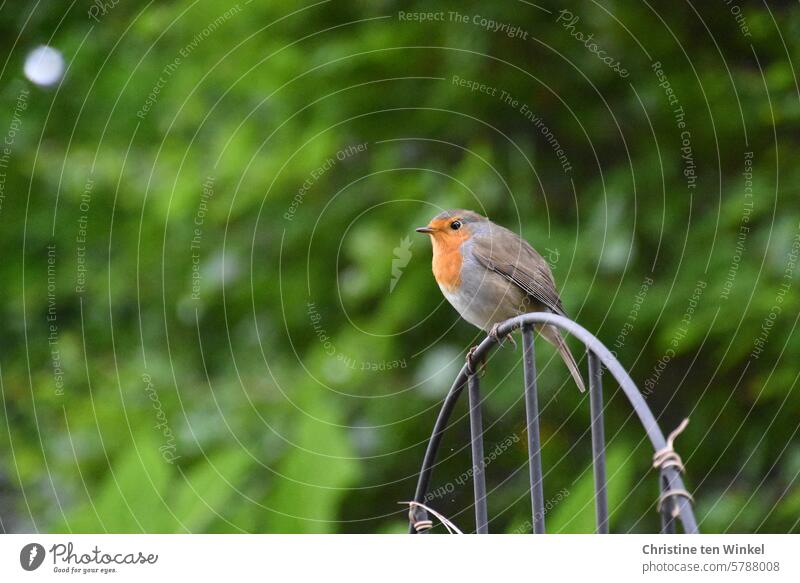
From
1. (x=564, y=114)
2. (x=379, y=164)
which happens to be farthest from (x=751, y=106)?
(x=379, y=164)

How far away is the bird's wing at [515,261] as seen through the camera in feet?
8.98

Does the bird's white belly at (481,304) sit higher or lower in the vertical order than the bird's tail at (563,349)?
higher

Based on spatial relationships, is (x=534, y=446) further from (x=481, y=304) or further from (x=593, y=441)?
(x=481, y=304)

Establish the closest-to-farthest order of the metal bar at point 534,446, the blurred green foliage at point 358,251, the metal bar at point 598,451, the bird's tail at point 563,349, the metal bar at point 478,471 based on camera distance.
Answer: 1. the metal bar at point 598,451
2. the metal bar at point 534,446
3. the metal bar at point 478,471
4. the blurred green foliage at point 358,251
5. the bird's tail at point 563,349

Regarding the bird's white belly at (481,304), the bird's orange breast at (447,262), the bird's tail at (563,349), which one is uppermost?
the bird's orange breast at (447,262)

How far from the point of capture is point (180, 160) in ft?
11.2

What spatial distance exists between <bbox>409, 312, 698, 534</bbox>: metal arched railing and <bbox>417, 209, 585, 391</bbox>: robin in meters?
0.86

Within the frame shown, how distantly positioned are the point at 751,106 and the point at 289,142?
1.38 meters

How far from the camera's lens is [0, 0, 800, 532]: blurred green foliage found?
2463 mm

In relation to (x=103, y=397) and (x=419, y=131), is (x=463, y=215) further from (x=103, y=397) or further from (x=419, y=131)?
(x=103, y=397)

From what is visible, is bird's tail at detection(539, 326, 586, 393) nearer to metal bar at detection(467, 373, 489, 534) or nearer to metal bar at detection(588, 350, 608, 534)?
metal bar at detection(467, 373, 489, 534)

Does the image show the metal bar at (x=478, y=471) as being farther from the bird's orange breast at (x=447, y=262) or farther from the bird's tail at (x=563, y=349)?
the bird's orange breast at (x=447, y=262)
